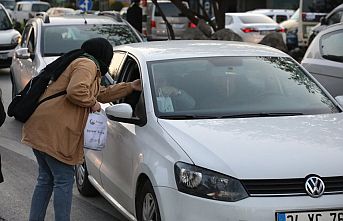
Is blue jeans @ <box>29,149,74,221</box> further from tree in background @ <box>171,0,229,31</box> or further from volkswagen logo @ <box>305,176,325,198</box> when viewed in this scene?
tree in background @ <box>171,0,229,31</box>

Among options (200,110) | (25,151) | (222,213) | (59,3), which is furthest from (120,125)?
(59,3)

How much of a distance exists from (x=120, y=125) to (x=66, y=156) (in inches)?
30.0

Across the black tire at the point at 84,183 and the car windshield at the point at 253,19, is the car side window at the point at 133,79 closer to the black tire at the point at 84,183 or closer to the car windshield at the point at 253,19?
the black tire at the point at 84,183

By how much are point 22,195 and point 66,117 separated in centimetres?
237

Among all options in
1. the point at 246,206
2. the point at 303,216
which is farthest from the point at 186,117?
the point at 303,216

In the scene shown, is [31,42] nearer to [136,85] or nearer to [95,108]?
[136,85]

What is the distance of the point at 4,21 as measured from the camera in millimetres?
18484

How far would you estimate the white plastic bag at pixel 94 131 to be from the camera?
5031 millimetres

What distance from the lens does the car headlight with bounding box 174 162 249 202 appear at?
431 centimetres

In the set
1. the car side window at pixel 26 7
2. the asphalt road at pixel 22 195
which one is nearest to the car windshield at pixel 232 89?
the asphalt road at pixel 22 195

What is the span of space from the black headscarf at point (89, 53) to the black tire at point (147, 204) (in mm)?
935

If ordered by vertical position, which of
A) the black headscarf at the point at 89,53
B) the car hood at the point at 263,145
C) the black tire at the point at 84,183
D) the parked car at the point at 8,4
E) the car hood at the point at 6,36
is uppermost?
the black headscarf at the point at 89,53

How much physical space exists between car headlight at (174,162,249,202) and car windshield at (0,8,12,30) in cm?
1482

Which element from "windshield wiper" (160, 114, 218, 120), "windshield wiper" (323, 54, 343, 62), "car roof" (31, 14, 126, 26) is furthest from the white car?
"car roof" (31, 14, 126, 26)
